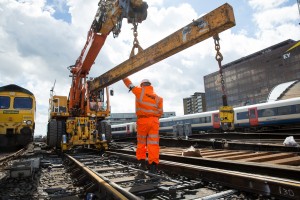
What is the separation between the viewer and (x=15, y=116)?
40.3 ft

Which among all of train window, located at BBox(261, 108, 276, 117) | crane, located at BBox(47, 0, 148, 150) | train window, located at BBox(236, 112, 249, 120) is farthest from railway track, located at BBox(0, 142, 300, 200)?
train window, located at BBox(236, 112, 249, 120)

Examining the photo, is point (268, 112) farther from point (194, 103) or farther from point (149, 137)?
point (194, 103)

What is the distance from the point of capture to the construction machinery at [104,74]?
4700mm

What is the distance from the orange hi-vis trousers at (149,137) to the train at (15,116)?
989 cm

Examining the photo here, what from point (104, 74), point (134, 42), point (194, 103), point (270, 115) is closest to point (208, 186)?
point (134, 42)

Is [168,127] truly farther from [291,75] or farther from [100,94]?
[291,75]

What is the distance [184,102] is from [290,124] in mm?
94475

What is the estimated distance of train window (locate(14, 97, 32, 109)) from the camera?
41.2ft

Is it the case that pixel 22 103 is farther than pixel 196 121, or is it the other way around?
pixel 196 121

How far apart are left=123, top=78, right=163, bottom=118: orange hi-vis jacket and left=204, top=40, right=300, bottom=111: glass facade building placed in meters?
54.1

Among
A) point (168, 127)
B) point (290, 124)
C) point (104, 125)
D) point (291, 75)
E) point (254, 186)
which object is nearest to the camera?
point (254, 186)

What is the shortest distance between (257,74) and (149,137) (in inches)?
2656

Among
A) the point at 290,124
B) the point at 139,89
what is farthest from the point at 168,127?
the point at 139,89

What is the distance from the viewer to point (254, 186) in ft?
9.34
